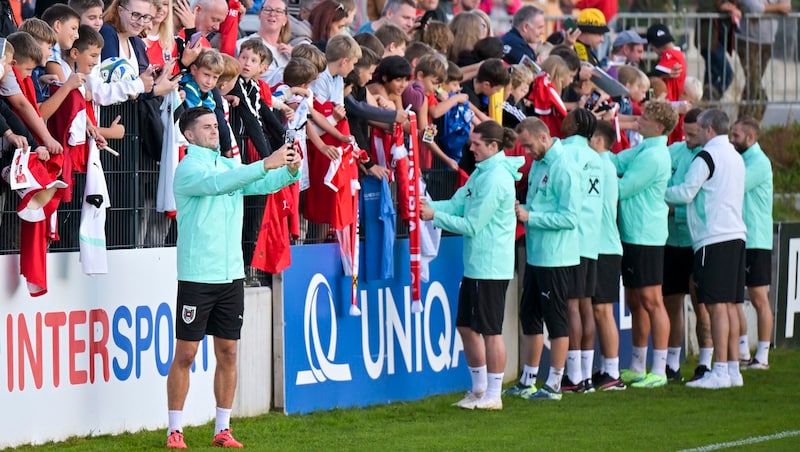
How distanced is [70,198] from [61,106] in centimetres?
58

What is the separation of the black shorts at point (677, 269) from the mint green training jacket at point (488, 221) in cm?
292

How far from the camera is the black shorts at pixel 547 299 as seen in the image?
12.0 m

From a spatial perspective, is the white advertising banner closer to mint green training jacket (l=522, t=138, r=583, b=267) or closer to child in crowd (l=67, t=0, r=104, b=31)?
child in crowd (l=67, t=0, r=104, b=31)

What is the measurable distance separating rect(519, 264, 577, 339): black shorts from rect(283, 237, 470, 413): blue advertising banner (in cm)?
87

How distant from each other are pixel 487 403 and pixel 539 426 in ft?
2.85

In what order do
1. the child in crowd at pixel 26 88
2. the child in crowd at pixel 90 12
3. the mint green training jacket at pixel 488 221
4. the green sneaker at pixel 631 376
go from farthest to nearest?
the green sneaker at pixel 631 376 → the mint green training jacket at pixel 488 221 → the child in crowd at pixel 90 12 → the child in crowd at pixel 26 88

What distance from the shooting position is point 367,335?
11.9 m

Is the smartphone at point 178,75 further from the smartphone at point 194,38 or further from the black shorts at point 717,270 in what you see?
the black shorts at point 717,270

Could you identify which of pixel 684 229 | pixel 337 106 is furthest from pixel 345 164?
pixel 684 229

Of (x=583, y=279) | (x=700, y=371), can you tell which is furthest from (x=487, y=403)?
(x=700, y=371)

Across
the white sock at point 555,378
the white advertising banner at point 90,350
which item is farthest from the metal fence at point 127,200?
the white sock at point 555,378

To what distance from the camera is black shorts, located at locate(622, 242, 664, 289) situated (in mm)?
13195

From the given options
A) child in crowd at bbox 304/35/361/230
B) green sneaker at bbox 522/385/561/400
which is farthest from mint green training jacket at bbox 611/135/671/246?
child in crowd at bbox 304/35/361/230

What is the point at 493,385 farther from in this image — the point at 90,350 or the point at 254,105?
the point at 90,350
